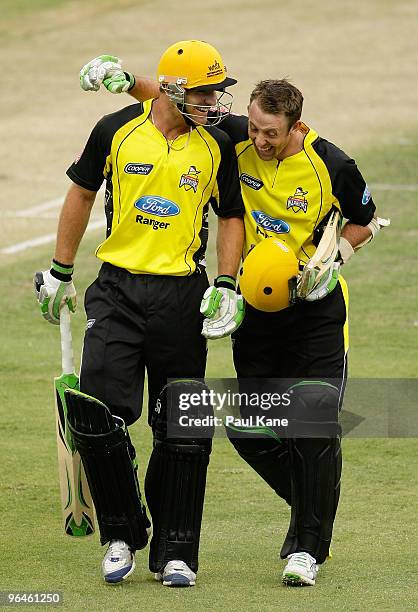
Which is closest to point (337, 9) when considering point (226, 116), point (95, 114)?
point (95, 114)

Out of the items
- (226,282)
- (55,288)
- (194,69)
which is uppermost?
(194,69)

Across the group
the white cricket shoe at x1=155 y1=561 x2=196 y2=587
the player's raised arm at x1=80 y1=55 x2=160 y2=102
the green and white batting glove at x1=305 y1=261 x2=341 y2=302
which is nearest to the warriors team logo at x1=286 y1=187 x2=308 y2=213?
the green and white batting glove at x1=305 y1=261 x2=341 y2=302

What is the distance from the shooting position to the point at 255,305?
617cm

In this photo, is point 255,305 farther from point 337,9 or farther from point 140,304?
point 337,9

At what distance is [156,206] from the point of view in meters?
5.97

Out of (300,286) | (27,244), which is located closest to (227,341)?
(27,244)

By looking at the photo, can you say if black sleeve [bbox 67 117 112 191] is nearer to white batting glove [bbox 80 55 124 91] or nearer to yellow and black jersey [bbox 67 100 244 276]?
yellow and black jersey [bbox 67 100 244 276]

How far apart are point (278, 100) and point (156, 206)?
674mm

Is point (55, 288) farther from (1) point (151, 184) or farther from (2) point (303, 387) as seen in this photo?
(2) point (303, 387)

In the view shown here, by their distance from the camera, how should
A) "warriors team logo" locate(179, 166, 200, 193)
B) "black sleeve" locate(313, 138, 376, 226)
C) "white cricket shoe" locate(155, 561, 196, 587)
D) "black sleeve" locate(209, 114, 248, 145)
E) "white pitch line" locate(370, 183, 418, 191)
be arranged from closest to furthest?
"white cricket shoe" locate(155, 561, 196, 587)
"warriors team logo" locate(179, 166, 200, 193)
"black sleeve" locate(313, 138, 376, 226)
"black sleeve" locate(209, 114, 248, 145)
"white pitch line" locate(370, 183, 418, 191)

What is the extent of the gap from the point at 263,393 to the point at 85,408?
91cm

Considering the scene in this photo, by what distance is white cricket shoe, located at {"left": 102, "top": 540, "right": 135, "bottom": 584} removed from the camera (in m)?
5.89

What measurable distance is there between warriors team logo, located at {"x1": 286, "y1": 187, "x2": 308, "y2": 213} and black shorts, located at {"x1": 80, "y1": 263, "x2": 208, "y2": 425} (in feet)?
1.74

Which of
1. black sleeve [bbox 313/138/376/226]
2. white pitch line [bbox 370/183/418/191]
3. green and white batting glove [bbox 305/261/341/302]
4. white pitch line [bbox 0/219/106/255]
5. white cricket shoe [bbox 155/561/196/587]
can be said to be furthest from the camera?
white pitch line [bbox 370/183/418/191]
